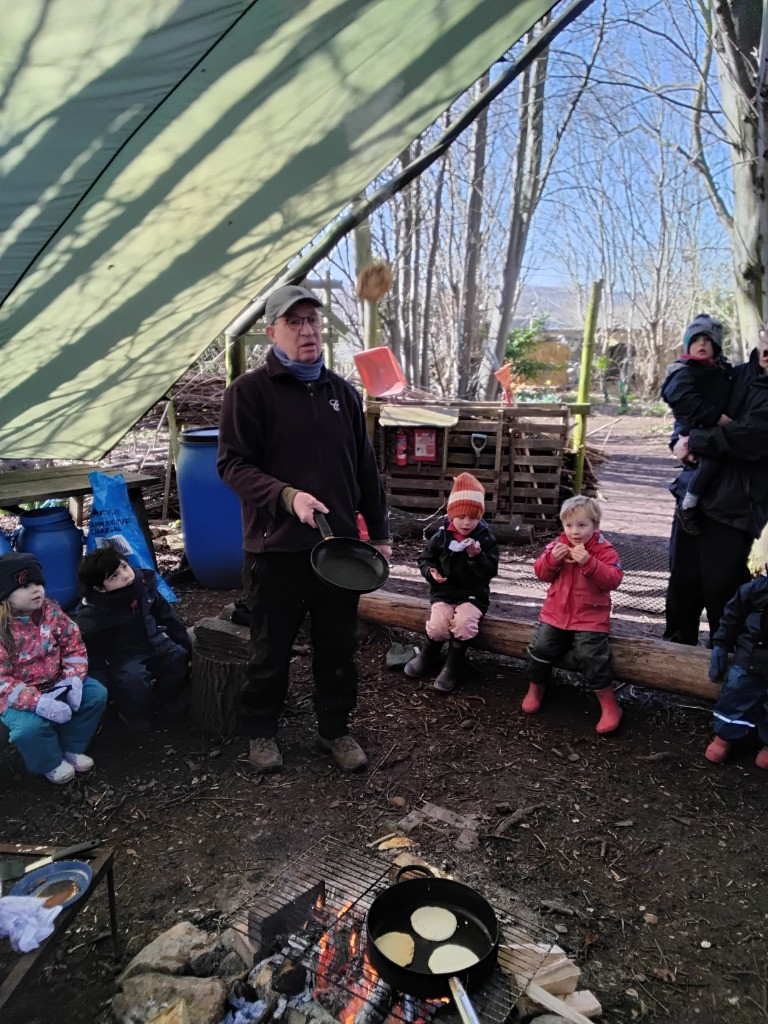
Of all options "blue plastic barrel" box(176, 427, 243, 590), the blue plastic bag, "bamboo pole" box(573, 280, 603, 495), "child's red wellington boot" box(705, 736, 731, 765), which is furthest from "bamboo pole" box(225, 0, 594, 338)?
"bamboo pole" box(573, 280, 603, 495)

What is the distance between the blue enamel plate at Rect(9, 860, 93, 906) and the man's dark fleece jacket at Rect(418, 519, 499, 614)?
260cm

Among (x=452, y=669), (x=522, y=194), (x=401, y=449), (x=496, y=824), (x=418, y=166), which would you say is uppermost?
(x=522, y=194)

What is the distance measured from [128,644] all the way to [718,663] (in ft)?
9.96

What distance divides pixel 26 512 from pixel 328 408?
3.04 metres

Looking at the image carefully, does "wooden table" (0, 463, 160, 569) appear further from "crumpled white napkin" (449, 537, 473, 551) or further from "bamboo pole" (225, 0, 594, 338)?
"crumpled white napkin" (449, 537, 473, 551)

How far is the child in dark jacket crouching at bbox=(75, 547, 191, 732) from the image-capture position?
3562 millimetres

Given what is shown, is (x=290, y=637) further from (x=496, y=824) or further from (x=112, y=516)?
(x=112, y=516)

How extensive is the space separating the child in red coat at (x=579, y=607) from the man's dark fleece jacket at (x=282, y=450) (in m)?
1.24

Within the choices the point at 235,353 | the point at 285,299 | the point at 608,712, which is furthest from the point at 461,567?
the point at 235,353

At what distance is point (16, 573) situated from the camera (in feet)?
10.4

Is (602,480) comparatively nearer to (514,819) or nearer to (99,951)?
(514,819)

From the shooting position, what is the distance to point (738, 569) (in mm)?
3725

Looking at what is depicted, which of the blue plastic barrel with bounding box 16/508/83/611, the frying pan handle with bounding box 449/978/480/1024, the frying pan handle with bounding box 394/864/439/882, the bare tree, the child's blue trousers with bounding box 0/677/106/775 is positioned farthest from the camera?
the bare tree

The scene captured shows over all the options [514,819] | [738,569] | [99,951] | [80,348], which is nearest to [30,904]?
[99,951]
